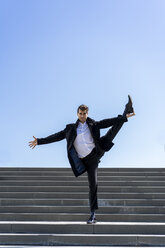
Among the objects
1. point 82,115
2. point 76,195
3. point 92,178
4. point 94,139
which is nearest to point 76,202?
point 76,195

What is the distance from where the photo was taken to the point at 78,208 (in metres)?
5.24

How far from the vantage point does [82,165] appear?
14.3 ft

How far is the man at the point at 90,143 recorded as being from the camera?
431 centimetres

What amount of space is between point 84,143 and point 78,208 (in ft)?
4.72

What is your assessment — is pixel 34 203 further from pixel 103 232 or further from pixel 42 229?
pixel 103 232

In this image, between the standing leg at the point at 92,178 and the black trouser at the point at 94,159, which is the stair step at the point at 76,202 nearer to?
the standing leg at the point at 92,178

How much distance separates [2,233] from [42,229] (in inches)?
22.3

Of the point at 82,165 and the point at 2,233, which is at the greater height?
the point at 82,165

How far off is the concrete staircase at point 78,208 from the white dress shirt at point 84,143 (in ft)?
3.22

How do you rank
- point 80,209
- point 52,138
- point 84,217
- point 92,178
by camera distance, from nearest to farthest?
point 92,178, point 52,138, point 84,217, point 80,209

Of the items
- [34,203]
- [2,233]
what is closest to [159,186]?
[34,203]

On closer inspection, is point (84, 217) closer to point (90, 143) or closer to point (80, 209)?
point (80, 209)

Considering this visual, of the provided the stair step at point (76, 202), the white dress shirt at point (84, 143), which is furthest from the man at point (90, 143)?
the stair step at point (76, 202)

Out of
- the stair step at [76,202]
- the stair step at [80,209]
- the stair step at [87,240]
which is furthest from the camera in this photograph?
the stair step at [76,202]
